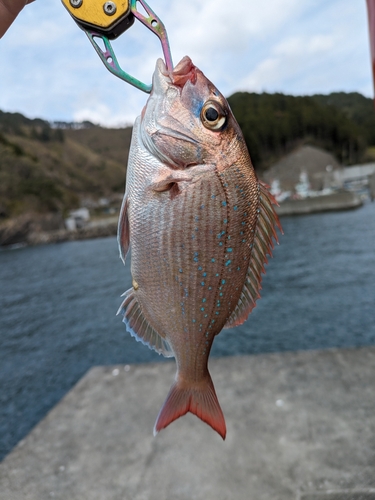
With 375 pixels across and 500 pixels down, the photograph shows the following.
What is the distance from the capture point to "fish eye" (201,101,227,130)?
56.7 inches

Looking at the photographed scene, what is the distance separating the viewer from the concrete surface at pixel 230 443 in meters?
3.79

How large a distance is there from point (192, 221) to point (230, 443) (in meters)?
4.00

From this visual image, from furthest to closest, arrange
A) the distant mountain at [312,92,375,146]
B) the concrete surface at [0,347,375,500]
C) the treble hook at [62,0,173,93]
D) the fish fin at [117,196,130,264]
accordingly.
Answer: the distant mountain at [312,92,375,146], the concrete surface at [0,347,375,500], the fish fin at [117,196,130,264], the treble hook at [62,0,173,93]

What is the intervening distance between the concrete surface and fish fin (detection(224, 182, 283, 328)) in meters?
3.00

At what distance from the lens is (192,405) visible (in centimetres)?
158

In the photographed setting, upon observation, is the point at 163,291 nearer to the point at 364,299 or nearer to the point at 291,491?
the point at 291,491

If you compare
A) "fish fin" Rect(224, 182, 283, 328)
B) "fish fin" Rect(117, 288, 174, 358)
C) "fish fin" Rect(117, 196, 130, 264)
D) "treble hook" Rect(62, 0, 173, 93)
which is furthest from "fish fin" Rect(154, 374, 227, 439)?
"treble hook" Rect(62, 0, 173, 93)

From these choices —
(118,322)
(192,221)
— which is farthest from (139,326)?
(118,322)

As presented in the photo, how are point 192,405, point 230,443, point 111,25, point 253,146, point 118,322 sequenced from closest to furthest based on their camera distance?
point 111,25 → point 192,405 → point 230,443 → point 118,322 → point 253,146

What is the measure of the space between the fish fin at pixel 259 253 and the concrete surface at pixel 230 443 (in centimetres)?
300

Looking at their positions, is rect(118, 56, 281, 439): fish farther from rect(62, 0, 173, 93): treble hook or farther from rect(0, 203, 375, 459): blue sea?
rect(0, 203, 375, 459): blue sea

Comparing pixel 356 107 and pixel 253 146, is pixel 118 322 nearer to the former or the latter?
Result: pixel 253 146

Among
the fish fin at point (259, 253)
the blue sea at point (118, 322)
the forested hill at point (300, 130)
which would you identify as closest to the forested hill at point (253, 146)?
the forested hill at point (300, 130)

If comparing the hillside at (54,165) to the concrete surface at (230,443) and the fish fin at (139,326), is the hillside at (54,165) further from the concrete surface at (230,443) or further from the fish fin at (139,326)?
the fish fin at (139,326)
